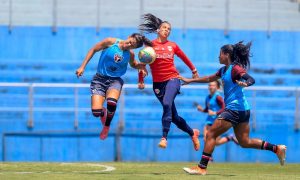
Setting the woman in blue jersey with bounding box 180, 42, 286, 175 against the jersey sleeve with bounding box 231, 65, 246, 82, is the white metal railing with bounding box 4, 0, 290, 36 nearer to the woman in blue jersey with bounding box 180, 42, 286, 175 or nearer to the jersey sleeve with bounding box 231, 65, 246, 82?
the woman in blue jersey with bounding box 180, 42, 286, 175

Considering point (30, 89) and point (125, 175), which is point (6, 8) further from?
point (125, 175)

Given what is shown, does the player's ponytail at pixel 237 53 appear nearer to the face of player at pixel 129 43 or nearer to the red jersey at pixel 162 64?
the face of player at pixel 129 43

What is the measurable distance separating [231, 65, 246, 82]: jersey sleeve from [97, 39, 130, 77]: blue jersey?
225cm

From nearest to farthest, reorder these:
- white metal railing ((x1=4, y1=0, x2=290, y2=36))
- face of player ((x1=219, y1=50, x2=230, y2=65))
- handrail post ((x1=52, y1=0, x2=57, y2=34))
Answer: face of player ((x1=219, y1=50, x2=230, y2=65)) < handrail post ((x1=52, y1=0, x2=57, y2=34)) < white metal railing ((x1=4, y1=0, x2=290, y2=36))

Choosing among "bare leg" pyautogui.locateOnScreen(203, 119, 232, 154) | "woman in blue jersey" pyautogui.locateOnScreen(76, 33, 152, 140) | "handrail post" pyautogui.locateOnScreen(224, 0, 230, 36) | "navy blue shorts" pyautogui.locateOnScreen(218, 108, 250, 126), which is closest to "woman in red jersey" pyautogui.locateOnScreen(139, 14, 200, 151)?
"woman in blue jersey" pyautogui.locateOnScreen(76, 33, 152, 140)

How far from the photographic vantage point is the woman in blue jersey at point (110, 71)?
13625mm

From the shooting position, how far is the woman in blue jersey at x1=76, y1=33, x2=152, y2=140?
1362 centimetres

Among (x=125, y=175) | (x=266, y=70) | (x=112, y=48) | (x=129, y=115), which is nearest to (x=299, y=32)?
(x=266, y=70)

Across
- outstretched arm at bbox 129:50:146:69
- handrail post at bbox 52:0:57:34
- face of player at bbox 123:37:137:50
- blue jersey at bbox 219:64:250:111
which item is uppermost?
handrail post at bbox 52:0:57:34

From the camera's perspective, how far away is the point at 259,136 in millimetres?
21281

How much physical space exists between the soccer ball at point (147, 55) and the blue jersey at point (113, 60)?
0.74 ft

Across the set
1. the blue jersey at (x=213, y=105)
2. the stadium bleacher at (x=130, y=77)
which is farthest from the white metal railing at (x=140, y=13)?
the blue jersey at (x=213, y=105)

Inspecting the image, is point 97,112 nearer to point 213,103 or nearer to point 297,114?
point 213,103

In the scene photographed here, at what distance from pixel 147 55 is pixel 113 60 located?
571mm
